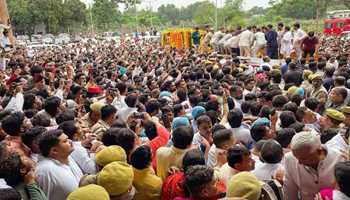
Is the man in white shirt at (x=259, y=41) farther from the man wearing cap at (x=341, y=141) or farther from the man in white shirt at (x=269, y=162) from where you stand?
the man in white shirt at (x=269, y=162)

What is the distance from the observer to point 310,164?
11.0 ft

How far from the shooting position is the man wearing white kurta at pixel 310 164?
330 centimetres

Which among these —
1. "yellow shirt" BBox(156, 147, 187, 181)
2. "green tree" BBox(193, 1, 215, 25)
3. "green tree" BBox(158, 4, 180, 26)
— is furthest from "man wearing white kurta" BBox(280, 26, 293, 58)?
"green tree" BBox(158, 4, 180, 26)

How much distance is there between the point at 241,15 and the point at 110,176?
45.4 metres

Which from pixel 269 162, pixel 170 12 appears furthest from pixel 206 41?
pixel 170 12

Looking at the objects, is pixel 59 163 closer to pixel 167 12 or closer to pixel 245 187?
pixel 245 187

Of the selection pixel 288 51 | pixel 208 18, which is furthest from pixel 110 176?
pixel 208 18

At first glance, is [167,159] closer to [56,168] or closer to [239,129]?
[56,168]

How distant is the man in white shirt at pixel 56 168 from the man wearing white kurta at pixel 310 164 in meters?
1.85

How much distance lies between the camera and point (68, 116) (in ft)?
18.5

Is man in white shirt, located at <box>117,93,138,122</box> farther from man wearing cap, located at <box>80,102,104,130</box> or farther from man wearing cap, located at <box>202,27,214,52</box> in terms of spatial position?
man wearing cap, located at <box>202,27,214,52</box>

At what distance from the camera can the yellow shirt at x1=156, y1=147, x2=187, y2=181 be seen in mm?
4195

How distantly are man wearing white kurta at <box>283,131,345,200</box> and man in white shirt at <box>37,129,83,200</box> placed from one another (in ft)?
6.05

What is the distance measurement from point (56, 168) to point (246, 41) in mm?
13221
